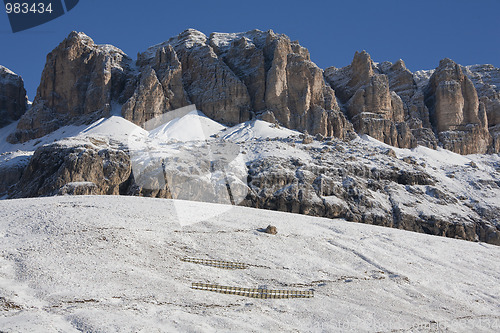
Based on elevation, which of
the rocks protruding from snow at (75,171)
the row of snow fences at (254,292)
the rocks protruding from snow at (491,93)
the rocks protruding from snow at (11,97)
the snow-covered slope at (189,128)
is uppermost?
the rocks protruding from snow at (491,93)

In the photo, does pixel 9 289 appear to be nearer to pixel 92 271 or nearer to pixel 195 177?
pixel 92 271

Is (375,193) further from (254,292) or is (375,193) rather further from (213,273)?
(254,292)

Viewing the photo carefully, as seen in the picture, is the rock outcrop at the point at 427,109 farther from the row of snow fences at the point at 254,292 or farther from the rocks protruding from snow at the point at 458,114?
the row of snow fences at the point at 254,292

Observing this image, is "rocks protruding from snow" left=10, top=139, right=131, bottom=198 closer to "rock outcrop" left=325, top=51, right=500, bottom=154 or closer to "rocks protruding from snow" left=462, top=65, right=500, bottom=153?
"rock outcrop" left=325, top=51, right=500, bottom=154

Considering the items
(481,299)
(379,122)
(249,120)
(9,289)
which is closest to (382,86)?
(379,122)

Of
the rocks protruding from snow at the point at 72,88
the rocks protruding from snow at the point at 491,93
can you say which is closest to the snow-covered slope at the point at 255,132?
the rocks protruding from snow at the point at 72,88

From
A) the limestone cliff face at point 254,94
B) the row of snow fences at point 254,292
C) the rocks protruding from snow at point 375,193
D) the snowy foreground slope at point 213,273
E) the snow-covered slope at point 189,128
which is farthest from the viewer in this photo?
the limestone cliff face at point 254,94

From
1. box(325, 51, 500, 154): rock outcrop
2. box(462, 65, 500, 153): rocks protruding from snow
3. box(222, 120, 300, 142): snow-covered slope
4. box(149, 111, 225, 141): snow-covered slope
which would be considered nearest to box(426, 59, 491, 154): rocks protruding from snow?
box(325, 51, 500, 154): rock outcrop

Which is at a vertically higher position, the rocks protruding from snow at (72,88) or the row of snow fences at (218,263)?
the rocks protruding from snow at (72,88)
